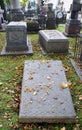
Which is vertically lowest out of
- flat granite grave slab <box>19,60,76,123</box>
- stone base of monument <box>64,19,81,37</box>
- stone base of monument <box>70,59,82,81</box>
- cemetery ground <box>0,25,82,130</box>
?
cemetery ground <box>0,25,82,130</box>

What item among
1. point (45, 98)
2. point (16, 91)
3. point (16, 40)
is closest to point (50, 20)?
point (16, 40)

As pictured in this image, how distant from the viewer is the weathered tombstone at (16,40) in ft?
27.2

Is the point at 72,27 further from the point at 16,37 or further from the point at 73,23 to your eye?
the point at 16,37

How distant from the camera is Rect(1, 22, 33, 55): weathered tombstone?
326 inches

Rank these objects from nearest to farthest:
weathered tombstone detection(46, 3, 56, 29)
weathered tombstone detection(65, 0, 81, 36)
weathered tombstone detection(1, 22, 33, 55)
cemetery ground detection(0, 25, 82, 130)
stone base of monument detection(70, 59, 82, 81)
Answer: cemetery ground detection(0, 25, 82, 130) → stone base of monument detection(70, 59, 82, 81) → weathered tombstone detection(1, 22, 33, 55) → weathered tombstone detection(65, 0, 81, 36) → weathered tombstone detection(46, 3, 56, 29)

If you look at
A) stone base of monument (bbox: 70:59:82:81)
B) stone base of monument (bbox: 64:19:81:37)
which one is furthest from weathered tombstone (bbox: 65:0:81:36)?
stone base of monument (bbox: 70:59:82:81)

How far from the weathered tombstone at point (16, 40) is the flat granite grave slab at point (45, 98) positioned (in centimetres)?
282

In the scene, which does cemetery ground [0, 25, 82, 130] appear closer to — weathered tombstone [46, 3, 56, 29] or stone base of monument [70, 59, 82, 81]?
stone base of monument [70, 59, 82, 81]

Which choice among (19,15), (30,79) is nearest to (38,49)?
(30,79)

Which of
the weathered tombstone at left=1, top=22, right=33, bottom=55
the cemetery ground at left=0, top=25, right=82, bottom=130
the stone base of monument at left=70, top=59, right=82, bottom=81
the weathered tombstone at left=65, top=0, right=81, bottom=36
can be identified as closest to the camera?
the cemetery ground at left=0, top=25, right=82, bottom=130

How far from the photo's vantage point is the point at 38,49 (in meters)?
9.05

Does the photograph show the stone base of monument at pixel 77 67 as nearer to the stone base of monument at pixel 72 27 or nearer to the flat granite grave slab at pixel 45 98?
the flat granite grave slab at pixel 45 98

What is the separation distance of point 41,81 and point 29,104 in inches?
40.5

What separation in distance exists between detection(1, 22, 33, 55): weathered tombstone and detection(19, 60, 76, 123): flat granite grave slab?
9.25 feet
